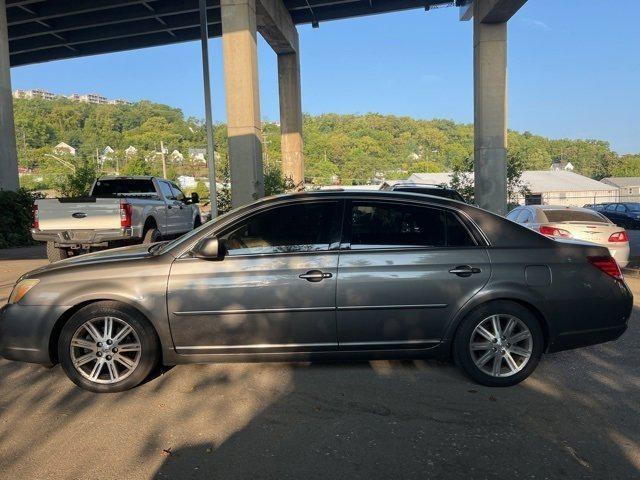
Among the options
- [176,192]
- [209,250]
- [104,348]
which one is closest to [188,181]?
[176,192]

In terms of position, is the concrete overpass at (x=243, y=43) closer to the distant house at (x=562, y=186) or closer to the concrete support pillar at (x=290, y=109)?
the concrete support pillar at (x=290, y=109)

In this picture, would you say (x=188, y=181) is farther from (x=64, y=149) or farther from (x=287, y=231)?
(x=287, y=231)

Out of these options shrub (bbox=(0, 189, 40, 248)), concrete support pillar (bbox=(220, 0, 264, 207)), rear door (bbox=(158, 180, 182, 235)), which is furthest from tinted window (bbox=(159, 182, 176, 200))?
shrub (bbox=(0, 189, 40, 248))

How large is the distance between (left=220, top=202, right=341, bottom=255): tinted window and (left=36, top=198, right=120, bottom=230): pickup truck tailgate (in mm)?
5928

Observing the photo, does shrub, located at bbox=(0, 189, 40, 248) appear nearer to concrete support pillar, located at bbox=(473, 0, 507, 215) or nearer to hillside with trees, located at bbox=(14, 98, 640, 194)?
concrete support pillar, located at bbox=(473, 0, 507, 215)

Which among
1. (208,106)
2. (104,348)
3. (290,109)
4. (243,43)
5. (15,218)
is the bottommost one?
(104,348)

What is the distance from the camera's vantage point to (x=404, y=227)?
4.26 m

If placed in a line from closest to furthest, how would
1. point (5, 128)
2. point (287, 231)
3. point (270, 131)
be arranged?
1. point (287, 231)
2. point (5, 128)
3. point (270, 131)

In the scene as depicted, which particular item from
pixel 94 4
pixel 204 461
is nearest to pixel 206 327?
pixel 204 461

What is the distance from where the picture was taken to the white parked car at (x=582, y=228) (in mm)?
9422

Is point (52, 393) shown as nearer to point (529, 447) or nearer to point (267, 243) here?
point (267, 243)

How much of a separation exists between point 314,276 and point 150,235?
24.4 feet

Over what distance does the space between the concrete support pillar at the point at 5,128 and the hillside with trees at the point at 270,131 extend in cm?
4851

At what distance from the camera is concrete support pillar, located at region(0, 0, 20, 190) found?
719 inches
